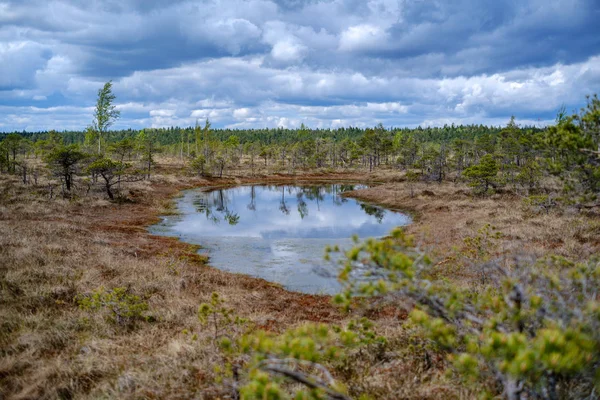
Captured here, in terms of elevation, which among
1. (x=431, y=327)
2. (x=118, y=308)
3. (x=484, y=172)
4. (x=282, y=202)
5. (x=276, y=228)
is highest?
(x=484, y=172)

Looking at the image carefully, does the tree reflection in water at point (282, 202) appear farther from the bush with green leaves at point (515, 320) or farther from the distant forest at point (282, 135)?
the distant forest at point (282, 135)

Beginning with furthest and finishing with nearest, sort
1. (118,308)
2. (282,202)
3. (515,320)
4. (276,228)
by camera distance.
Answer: (282,202), (276,228), (118,308), (515,320)

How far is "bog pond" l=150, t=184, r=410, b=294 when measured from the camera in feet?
62.4

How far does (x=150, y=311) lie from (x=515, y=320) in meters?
9.05

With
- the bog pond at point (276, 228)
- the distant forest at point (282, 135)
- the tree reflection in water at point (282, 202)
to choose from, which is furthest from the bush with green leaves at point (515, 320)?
the distant forest at point (282, 135)

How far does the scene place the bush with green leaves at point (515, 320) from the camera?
3.08 meters

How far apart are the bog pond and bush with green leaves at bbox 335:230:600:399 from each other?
2.62 feet

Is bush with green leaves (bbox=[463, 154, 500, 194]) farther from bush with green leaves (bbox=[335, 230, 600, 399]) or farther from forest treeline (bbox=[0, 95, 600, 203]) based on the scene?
bush with green leaves (bbox=[335, 230, 600, 399])

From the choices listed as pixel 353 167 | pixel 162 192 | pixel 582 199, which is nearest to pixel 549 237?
pixel 582 199

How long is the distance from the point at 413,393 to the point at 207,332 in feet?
15.3

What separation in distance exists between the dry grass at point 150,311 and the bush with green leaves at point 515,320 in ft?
2.90

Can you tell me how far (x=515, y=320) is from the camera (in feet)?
12.4

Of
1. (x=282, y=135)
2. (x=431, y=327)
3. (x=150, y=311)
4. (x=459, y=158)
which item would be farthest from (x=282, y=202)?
(x=282, y=135)

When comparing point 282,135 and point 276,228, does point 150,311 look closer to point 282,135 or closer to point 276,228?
point 276,228
